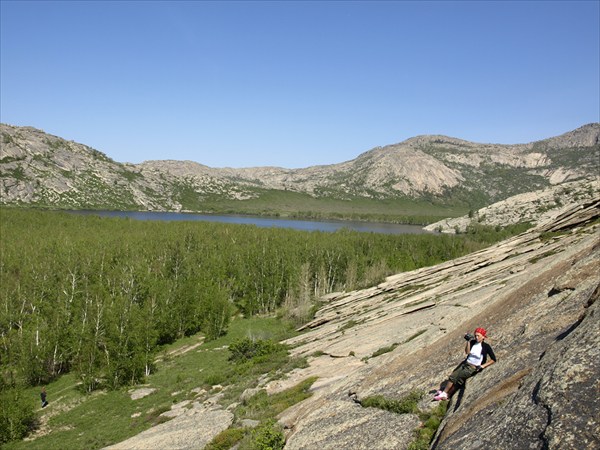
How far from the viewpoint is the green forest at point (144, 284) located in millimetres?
60375

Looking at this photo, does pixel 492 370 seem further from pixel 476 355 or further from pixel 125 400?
pixel 125 400

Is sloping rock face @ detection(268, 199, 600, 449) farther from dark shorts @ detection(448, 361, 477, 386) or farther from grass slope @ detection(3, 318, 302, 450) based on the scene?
grass slope @ detection(3, 318, 302, 450)

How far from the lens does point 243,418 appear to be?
2745 cm

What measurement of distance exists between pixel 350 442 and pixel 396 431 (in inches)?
82.4

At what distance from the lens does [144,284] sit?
8450cm

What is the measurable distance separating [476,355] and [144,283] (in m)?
80.7

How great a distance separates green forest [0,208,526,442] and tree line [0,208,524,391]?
0.94ft

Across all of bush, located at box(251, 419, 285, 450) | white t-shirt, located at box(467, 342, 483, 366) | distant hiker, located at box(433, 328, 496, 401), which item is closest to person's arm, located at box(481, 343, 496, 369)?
distant hiker, located at box(433, 328, 496, 401)

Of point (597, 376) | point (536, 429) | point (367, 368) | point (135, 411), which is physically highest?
point (597, 376)

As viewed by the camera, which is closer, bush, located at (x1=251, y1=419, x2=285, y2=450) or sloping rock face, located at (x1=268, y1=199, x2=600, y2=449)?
sloping rock face, located at (x1=268, y1=199, x2=600, y2=449)

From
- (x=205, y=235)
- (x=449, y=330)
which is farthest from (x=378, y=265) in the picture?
(x=449, y=330)

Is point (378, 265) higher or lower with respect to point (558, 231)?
lower

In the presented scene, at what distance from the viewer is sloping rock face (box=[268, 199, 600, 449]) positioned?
10.3m

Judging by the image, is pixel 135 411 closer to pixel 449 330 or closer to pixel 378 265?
pixel 449 330
